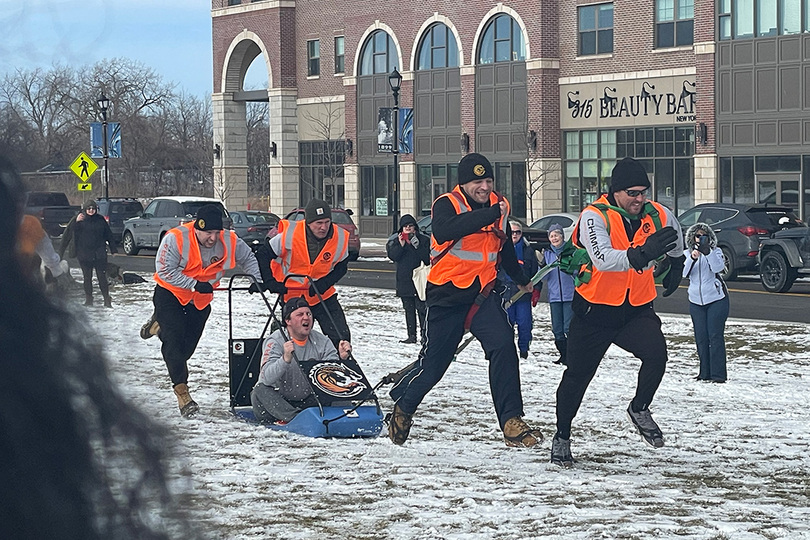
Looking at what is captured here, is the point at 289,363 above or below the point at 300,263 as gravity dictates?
below

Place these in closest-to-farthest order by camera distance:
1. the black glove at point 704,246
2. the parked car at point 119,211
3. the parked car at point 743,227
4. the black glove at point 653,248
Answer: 1. the black glove at point 653,248
2. the black glove at point 704,246
3. the parked car at point 743,227
4. the parked car at point 119,211

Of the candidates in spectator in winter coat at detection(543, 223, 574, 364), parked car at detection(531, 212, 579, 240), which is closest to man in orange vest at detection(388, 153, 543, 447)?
spectator in winter coat at detection(543, 223, 574, 364)

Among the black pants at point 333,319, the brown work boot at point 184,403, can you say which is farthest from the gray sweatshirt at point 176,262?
the brown work boot at point 184,403

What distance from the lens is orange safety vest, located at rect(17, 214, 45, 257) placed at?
108cm

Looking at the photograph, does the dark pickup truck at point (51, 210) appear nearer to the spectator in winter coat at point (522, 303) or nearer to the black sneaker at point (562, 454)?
the black sneaker at point (562, 454)

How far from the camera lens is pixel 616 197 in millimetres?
7566

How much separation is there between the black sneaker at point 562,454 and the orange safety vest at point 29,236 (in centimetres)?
646

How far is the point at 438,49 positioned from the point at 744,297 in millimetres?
24142

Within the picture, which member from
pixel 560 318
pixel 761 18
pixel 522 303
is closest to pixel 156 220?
pixel 761 18

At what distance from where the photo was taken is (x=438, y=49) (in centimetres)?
4322

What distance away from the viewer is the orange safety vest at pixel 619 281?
736cm

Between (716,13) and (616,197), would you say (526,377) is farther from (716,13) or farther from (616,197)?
(716,13)

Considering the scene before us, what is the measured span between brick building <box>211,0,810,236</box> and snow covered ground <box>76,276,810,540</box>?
24319 mm

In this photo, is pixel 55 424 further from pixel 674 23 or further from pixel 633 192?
pixel 674 23
